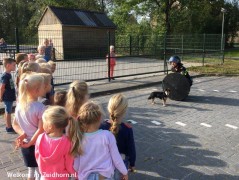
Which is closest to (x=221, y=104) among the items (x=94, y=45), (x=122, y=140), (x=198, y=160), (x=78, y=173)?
(x=198, y=160)

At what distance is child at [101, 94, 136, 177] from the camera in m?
2.97

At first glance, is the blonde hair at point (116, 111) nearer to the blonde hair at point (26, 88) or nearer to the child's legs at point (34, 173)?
the blonde hair at point (26, 88)

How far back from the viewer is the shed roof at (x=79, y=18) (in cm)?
2227

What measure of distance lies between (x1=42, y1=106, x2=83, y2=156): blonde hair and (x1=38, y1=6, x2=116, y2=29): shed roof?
20006 mm

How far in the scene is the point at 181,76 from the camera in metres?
8.14

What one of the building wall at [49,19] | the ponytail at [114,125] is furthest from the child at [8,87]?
the building wall at [49,19]

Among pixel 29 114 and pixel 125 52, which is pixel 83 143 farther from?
pixel 125 52

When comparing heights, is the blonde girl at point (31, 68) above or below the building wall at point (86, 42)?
below

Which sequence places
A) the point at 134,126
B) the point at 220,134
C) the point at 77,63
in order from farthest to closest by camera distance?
the point at 77,63, the point at 134,126, the point at 220,134

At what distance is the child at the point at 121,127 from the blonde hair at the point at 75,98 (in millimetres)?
401

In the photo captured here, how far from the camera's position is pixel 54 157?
266 centimetres

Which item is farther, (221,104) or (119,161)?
(221,104)

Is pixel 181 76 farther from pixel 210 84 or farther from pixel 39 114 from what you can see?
pixel 39 114

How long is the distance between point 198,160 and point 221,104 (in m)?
4.00
